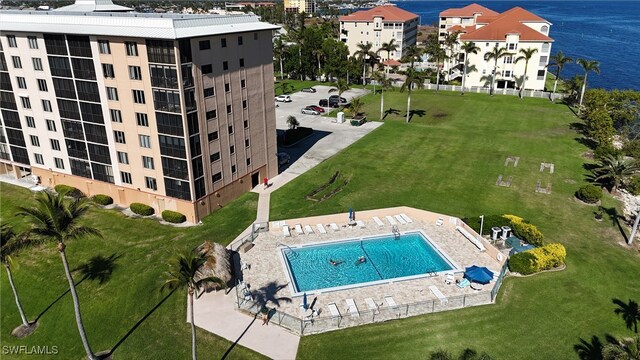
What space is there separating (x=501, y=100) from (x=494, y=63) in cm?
1189

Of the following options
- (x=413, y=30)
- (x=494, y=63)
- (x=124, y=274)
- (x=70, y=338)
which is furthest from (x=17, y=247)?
(x=413, y=30)

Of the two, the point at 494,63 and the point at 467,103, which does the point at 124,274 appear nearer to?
the point at 467,103

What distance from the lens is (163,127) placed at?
45.3 metres

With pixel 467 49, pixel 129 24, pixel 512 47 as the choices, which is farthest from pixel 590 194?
pixel 512 47

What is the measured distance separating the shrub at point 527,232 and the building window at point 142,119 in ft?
132

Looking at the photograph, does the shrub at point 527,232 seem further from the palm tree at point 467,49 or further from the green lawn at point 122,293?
the palm tree at point 467,49

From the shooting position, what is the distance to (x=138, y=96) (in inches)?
1790

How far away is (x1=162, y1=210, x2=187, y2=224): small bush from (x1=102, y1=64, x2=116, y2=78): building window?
1579 cm

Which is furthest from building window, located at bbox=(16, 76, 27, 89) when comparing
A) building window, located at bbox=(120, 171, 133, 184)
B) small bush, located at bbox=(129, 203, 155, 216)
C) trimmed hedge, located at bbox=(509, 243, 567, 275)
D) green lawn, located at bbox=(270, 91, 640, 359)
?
trimmed hedge, located at bbox=(509, 243, 567, 275)

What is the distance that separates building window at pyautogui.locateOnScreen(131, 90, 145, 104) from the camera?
4518 centimetres

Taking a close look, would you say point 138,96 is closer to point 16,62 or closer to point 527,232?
point 16,62

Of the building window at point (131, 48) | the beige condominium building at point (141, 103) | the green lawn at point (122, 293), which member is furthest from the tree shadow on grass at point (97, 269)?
the building window at point (131, 48)

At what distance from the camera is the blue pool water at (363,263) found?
128 feet

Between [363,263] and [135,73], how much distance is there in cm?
3038
